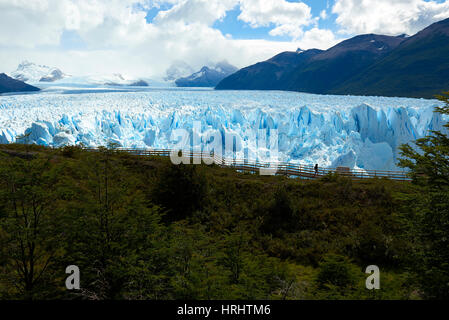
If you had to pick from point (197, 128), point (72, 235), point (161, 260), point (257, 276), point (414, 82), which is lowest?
point (257, 276)

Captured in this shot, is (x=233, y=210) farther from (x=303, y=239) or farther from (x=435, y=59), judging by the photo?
(x=435, y=59)

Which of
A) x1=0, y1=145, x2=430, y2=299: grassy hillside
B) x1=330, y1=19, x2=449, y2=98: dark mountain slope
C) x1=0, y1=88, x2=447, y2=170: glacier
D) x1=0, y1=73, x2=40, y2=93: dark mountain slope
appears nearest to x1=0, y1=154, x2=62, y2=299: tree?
x1=0, y1=145, x2=430, y2=299: grassy hillside

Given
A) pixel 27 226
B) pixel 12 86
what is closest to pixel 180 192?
pixel 27 226

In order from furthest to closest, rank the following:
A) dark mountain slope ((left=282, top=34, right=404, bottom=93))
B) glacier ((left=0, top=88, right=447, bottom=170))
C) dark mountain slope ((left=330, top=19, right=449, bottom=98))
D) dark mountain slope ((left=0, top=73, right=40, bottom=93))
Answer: dark mountain slope ((left=282, top=34, right=404, bottom=93)), dark mountain slope ((left=0, top=73, right=40, bottom=93)), dark mountain slope ((left=330, top=19, right=449, bottom=98)), glacier ((left=0, top=88, right=447, bottom=170))

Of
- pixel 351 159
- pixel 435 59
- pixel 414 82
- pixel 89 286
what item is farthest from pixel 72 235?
pixel 435 59

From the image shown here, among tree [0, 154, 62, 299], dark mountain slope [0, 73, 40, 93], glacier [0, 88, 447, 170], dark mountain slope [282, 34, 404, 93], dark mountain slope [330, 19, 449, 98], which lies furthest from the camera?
dark mountain slope [282, 34, 404, 93]

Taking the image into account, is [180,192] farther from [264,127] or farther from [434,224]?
[264,127]

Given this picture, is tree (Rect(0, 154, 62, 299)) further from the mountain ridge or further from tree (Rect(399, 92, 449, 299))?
the mountain ridge
